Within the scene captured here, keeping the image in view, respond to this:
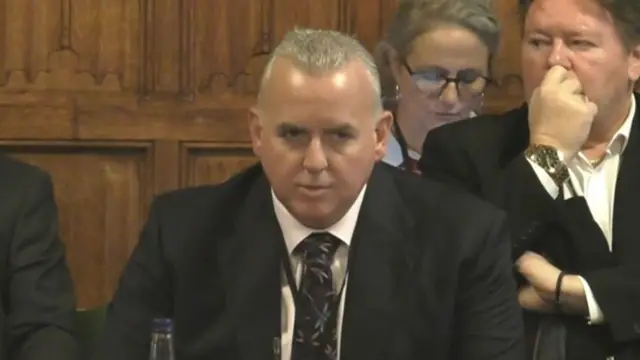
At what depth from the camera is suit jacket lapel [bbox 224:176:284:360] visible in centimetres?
157

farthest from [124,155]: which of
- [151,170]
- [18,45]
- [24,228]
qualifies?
[24,228]

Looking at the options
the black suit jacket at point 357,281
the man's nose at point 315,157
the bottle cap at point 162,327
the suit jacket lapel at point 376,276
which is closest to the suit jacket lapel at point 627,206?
the black suit jacket at point 357,281

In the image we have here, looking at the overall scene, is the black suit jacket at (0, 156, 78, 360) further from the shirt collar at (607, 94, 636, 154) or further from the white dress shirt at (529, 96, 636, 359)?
the shirt collar at (607, 94, 636, 154)

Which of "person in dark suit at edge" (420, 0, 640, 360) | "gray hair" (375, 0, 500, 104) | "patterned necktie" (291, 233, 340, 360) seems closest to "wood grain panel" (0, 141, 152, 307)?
"gray hair" (375, 0, 500, 104)

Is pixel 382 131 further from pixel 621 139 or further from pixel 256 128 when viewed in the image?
pixel 621 139

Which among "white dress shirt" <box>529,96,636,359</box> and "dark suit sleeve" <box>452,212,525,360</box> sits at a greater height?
"white dress shirt" <box>529,96,636,359</box>

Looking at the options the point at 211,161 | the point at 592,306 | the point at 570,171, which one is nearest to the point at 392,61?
the point at 211,161

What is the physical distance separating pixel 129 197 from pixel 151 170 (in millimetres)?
91

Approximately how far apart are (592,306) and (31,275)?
1.00 metres

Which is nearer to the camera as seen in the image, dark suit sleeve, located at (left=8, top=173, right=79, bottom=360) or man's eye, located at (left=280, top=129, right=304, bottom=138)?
man's eye, located at (left=280, top=129, right=304, bottom=138)

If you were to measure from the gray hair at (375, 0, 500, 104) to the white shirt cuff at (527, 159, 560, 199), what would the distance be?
0.66 metres

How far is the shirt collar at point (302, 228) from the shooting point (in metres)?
1.62

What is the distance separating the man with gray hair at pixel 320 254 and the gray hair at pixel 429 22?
2.70ft

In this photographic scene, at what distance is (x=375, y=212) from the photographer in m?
1.66
